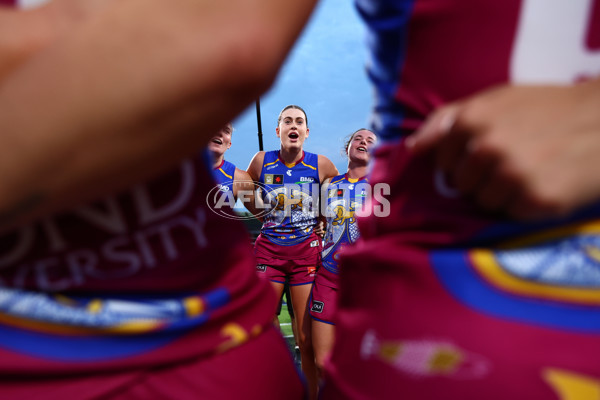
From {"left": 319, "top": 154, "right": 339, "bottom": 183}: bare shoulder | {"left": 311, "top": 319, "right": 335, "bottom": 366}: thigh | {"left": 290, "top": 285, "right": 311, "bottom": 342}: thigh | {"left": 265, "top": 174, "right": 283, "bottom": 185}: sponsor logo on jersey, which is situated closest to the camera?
{"left": 311, "top": 319, "right": 335, "bottom": 366}: thigh

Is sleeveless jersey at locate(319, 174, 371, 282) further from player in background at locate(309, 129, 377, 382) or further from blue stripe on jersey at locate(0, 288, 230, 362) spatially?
blue stripe on jersey at locate(0, 288, 230, 362)

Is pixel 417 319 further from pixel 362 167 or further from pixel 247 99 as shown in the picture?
pixel 362 167

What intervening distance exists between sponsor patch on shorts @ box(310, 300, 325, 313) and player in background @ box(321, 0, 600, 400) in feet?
9.13

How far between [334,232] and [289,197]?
63cm

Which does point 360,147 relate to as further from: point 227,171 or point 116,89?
point 116,89

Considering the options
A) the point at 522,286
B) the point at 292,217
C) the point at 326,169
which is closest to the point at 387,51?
the point at 522,286

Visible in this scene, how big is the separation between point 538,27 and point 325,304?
2927mm

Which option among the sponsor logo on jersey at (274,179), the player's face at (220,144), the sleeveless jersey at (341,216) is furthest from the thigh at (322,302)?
the player's face at (220,144)

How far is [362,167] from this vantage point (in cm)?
361

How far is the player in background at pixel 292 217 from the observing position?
3.55 m

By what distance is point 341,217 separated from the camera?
10.9 ft

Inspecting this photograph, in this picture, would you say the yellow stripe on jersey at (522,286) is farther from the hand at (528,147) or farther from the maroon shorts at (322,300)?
the maroon shorts at (322,300)

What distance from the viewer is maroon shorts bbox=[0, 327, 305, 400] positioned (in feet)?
1.17

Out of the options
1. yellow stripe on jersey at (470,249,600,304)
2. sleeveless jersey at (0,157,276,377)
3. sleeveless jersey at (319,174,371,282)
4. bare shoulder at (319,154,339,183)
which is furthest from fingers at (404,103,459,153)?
bare shoulder at (319,154,339,183)
